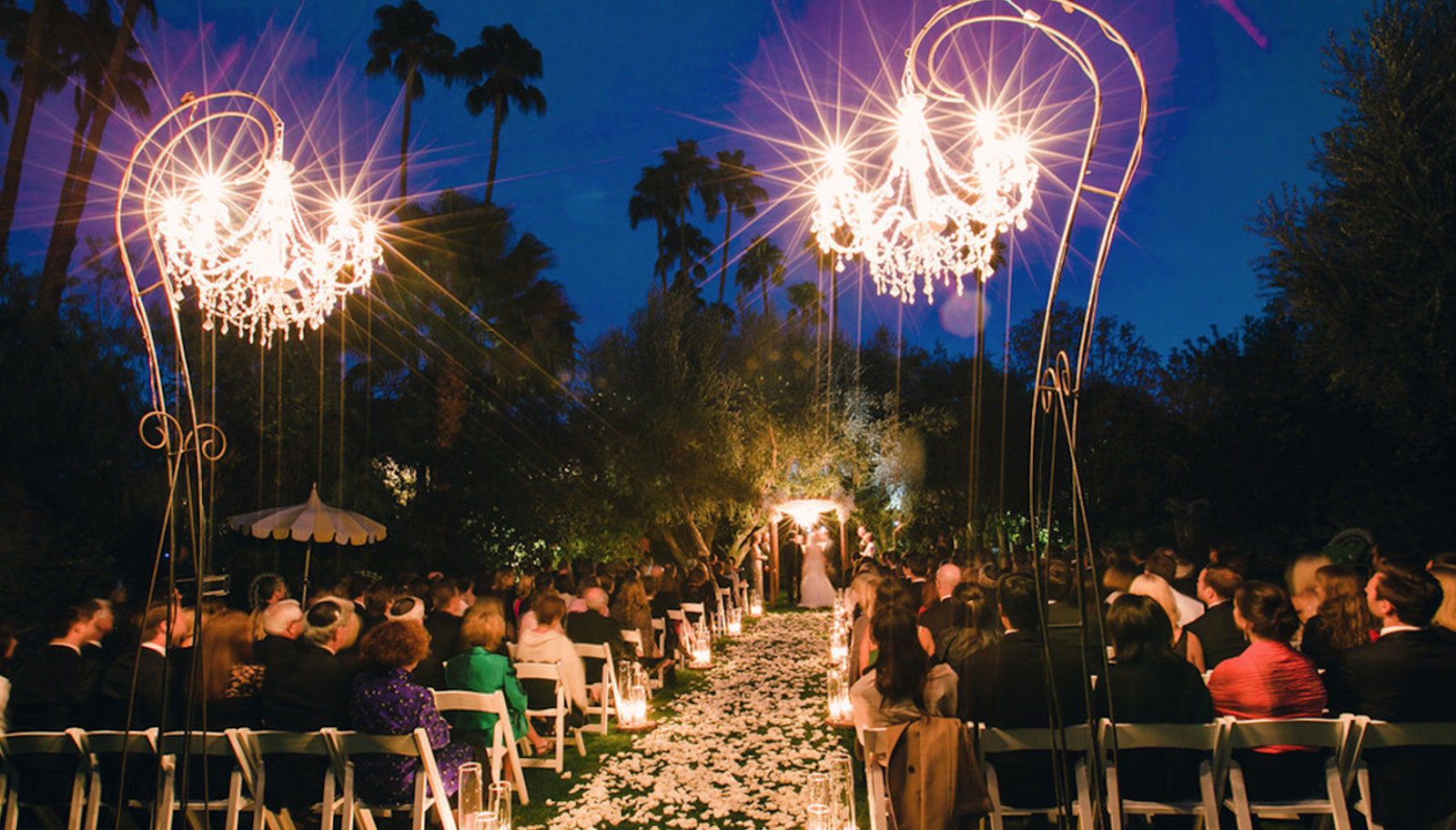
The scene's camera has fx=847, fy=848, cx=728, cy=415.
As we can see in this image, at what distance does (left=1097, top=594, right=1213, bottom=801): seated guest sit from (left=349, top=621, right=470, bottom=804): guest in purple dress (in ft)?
11.4

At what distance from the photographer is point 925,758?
3.63m

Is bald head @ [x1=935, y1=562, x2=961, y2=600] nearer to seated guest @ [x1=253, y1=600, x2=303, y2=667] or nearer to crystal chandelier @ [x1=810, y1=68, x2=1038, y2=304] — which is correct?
crystal chandelier @ [x1=810, y1=68, x2=1038, y2=304]

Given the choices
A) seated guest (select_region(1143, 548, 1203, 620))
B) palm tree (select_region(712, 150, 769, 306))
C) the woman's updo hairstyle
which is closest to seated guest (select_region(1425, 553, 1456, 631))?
the woman's updo hairstyle

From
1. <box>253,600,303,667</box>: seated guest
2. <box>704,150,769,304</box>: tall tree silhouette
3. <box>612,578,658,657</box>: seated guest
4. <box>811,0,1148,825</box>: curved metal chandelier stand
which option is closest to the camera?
<box>811,0,1148,825</box>: curved metal chandelier stand

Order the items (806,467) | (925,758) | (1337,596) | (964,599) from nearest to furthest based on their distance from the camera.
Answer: (925,758), (1337,596), (964,599), (806,467)

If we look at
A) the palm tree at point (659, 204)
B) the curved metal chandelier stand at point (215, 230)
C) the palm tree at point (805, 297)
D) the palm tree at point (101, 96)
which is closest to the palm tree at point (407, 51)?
the palm tree at point (101, 96)

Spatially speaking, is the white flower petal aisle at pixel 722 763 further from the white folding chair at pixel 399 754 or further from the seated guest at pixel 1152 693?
the seated guest at pixel 1152 693

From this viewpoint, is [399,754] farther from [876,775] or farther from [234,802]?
[876,775]

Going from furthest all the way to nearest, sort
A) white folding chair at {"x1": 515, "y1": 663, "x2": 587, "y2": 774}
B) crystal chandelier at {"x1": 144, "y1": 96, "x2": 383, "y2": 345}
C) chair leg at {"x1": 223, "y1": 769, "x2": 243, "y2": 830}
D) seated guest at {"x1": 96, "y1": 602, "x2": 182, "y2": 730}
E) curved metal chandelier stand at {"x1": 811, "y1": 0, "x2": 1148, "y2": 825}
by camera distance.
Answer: white folding chair at {"x1": 515, "y1": 663, "x2": 587, "y2": 774} → crystal chandelier at {"x1": 144, "y1": 96, "x2": 383, "y2": 345} → seated guest at {"x1": 96, "y1": 602, "x2": 182, "y2": 730} → chair leg at {"x1": 223, "y1": 769, "x2": 243, "y2": 830} → curved metal chandelier stand at {"x1": 811, "y1": 0, "x2": 1148, "y2": 825}

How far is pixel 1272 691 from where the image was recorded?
406 cm

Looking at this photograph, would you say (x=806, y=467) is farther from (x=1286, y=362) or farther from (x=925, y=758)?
(x=925, y=758)

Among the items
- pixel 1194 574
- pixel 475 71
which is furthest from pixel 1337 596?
pixel 475 71

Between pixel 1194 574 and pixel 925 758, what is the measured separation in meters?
5.41

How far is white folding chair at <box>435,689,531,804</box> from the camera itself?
498 cm
